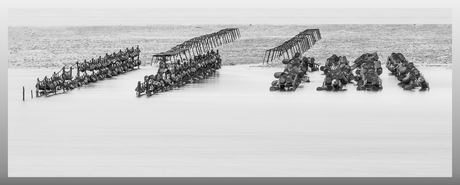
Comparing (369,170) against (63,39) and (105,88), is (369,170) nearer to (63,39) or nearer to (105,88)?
(105,88)

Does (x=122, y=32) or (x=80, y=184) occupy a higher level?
(x=122, y=32)

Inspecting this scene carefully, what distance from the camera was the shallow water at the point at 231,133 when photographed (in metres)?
21.3

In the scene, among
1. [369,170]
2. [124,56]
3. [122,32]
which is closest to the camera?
[369,170]

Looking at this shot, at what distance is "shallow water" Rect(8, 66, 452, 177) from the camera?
2128 centimetres

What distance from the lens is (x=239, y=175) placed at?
20406mm

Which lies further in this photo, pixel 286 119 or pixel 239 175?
pixel 286 119

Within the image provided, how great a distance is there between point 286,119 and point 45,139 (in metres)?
6.15

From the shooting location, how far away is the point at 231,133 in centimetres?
2558

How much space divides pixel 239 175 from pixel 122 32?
50.0m

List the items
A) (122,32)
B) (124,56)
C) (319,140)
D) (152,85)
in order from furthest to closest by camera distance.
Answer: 1. (122,32)
2. (124,56)
3. (152,85)
4. (319,140)

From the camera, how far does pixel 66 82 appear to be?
1341 inches

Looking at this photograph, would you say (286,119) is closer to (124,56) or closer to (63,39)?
(124,56)

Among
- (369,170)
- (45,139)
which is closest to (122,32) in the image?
(45,139)

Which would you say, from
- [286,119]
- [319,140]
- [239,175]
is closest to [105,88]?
[286,119]
